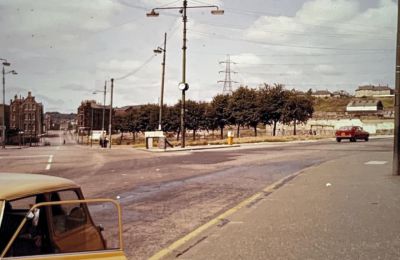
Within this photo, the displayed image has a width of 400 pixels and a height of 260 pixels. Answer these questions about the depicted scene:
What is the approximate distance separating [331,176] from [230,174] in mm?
3535

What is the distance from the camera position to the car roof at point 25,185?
3.36m

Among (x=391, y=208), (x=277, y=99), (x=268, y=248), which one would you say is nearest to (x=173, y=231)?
(x=268, y=248)

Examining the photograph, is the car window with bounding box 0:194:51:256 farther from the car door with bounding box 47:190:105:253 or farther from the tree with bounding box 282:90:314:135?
the tree with bounding box 282:90:314:135

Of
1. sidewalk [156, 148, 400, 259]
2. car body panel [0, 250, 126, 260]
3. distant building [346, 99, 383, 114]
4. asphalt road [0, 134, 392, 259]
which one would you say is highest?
distant building [346, 99, 383, 114]

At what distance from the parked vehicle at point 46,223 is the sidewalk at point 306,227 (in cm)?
297

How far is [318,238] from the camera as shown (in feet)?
25.6

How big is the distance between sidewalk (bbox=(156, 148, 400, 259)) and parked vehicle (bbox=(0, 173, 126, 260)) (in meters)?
2.97

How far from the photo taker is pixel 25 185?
11.8 feet

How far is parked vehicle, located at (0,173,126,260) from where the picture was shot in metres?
3.25

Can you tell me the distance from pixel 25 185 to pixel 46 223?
0.29m

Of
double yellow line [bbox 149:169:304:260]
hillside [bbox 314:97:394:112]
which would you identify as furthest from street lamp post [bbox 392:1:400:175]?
hillside [bbox 314:97:394:112]

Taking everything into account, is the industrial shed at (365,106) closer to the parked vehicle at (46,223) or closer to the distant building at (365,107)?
the distant building at (365,107)

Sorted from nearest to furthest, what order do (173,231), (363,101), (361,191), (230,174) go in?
(173,231), (361,191), (230,174), (363,101)

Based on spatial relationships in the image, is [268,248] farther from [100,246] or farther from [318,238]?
[100,246]
